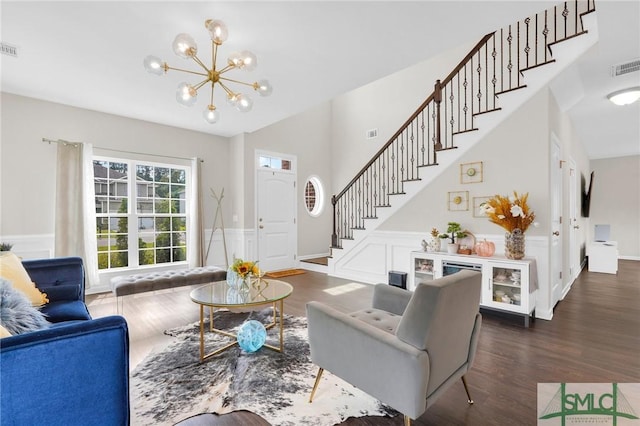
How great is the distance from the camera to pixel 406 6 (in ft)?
7.41

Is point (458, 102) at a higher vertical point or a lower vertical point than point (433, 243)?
higher

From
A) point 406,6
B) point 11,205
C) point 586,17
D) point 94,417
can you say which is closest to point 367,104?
point 586,17

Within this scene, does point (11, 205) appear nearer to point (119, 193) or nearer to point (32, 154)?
point (32, 154)

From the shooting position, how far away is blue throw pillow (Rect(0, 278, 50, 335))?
4.61ft

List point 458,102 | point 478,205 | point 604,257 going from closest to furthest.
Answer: point 478,205, point 458,102, point 604,257

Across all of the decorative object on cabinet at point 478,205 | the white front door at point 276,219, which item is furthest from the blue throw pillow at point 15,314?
the white front door at point 276,219

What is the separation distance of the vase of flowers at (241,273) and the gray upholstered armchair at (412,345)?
1041 millimetres

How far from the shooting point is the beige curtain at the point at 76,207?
4215 mm

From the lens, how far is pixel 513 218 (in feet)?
11.5

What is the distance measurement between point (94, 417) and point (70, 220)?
13.8ft

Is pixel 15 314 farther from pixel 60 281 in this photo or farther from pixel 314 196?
pixel 314 196

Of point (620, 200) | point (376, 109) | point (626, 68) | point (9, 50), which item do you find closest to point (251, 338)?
point (9, 50)

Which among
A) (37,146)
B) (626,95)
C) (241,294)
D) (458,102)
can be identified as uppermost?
(458,102)

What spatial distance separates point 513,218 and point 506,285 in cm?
78
